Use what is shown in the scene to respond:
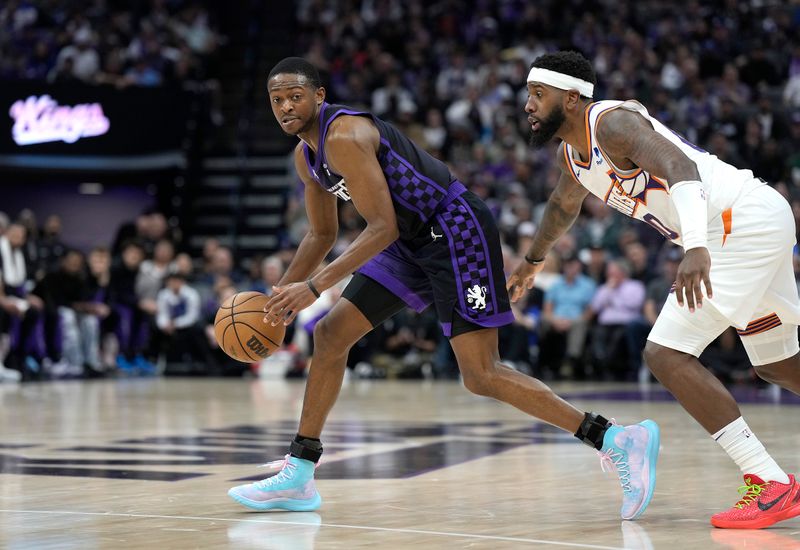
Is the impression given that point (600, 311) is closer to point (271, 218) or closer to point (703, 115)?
point (703, 115)

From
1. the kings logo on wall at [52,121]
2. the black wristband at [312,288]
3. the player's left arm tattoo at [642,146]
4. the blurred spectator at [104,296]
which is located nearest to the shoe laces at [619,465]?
the player's left arm tattoo at [642,146]

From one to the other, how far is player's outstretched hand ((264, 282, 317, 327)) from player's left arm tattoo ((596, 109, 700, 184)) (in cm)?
118

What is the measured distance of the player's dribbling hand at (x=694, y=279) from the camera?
399 centimetres

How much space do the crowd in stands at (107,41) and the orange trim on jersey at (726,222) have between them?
14.2 metres

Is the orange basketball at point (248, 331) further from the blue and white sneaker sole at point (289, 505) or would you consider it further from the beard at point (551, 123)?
the beard at point (551, 123)

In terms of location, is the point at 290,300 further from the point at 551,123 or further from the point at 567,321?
the point at 567,321

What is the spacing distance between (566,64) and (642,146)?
19.9 inches

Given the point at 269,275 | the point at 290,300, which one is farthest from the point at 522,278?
the point at 269,275

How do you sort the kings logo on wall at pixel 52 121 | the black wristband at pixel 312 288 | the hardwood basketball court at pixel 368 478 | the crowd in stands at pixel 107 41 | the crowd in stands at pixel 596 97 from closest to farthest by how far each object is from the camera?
the hardwood basketball court at pixel 368 478, the black wristband at pixel 312 288, the crowd in stands at pixel 596 97, the kings logo on wall at pixel 52 121, the crowd in stands at pixel 107 41

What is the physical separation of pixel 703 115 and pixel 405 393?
241 inches

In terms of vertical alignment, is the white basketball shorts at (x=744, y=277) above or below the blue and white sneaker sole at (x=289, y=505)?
above

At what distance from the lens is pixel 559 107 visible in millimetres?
4613

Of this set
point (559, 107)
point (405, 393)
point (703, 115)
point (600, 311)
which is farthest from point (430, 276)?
point (703, 115)

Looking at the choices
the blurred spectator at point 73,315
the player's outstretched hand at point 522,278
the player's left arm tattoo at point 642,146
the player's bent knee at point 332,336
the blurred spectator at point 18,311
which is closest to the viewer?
the player's left arm tattoo at point 642,146
